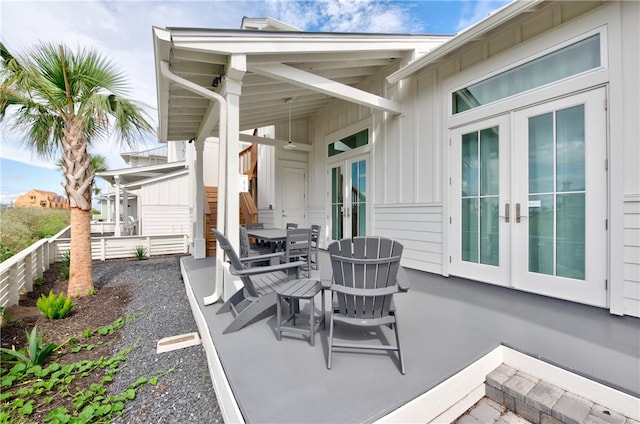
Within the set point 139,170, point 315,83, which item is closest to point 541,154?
point 315,83

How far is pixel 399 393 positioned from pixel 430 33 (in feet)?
17.9

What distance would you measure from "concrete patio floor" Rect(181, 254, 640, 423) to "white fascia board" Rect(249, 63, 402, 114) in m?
3.09

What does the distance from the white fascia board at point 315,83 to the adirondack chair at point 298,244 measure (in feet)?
7.13

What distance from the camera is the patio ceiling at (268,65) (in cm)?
293

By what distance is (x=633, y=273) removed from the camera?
8.33ft

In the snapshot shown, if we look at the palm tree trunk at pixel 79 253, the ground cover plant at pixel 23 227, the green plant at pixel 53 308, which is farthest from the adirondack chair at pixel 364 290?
the ground cover plant at pixel 23 227

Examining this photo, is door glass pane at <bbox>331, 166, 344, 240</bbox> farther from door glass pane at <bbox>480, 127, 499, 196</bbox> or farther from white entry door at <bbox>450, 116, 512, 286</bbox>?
door glass pane at <bbox>480, 127, 499, 196</bbox>

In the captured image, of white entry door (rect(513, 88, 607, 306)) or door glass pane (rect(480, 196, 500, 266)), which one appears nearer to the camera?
white entry door (rect(513, 88, 607, 306))

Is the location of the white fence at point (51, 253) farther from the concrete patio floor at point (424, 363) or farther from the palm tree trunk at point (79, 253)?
the concrete patio floor at point (424, 363)

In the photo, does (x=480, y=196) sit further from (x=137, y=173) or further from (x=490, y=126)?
(x=137, y=173)

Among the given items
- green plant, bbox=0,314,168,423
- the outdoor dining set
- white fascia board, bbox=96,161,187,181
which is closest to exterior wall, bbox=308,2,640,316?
the outdoor dining set

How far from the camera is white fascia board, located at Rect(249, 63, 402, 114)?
3517 millimetres

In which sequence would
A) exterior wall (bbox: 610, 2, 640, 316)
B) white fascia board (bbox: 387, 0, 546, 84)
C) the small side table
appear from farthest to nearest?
white fascia board (bbox: 387, 0, 546, 84), exterior wall (bbox: 610, 2, 640, 316), the small side table

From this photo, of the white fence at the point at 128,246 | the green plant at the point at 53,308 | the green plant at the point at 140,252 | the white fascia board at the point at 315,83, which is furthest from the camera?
the green plant at the point at 140,252
